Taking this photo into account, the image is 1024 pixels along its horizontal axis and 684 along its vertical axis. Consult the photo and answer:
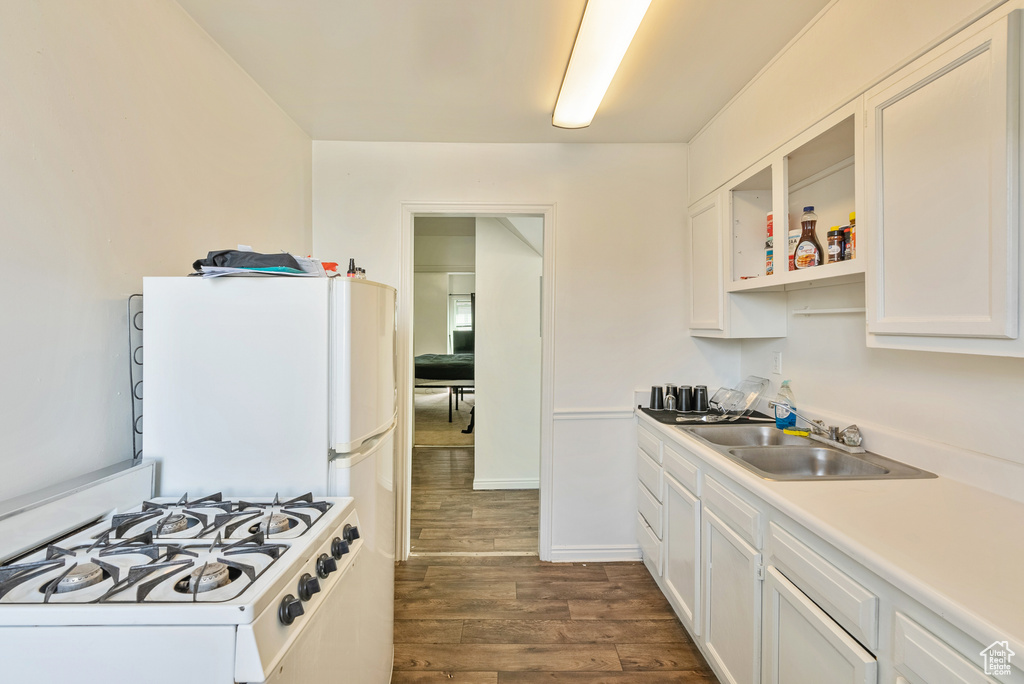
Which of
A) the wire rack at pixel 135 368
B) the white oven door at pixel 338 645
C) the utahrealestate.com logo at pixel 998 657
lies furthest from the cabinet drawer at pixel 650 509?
the wire rack at pixel 135 368

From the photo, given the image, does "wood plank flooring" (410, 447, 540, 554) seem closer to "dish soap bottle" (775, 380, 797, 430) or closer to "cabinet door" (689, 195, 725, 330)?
"dish soap bottle" (775, 380, 797, 430)

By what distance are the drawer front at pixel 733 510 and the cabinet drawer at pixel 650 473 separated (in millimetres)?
473

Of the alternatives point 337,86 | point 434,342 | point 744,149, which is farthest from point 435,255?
point 744,149

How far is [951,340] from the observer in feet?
3.61

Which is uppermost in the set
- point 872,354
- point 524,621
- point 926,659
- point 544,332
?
point 544,332

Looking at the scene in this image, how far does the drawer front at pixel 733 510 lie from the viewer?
1388mm

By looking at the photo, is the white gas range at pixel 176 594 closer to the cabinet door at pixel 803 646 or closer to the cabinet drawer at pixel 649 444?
the cabinet door at pixel 803 646

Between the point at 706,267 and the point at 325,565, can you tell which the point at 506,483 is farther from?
the point at 325,565

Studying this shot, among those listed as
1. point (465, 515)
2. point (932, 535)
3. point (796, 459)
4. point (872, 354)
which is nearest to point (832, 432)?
point (796, 459)

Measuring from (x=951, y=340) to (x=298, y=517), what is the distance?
173 cm

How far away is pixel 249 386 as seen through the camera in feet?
4.39

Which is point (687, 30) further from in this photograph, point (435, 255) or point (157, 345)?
point (435, 255)

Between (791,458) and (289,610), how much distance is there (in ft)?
5.91

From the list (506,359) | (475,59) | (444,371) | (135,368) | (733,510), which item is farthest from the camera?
(444,371)
